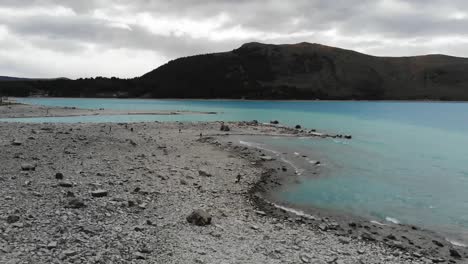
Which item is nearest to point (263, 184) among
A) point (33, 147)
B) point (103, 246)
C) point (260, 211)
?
point (260, 211)

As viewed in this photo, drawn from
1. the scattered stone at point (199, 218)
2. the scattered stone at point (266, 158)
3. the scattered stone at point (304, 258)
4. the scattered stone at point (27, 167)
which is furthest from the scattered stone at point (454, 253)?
the scattered stone at point (27, 167)

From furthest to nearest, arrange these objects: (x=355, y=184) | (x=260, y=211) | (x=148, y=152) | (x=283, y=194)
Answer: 1. (x=148, y=152)
2. (x=355, y=184)
3. (x=283, y=194)
4. (x=260, y=211)

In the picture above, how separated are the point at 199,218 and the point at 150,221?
1.61m

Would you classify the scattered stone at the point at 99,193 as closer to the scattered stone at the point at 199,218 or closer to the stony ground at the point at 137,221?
the stony ground at the point at 137,221

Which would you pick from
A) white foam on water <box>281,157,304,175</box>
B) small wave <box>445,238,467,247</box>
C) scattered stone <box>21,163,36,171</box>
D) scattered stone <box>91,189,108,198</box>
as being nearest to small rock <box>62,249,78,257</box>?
scattered stone <box>91,189,108,198</box>

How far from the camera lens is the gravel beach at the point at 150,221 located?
400 inches

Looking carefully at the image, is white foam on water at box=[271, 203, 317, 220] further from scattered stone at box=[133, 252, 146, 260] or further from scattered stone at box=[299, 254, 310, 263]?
scattered stone at box=[133, 252, 146, 260]

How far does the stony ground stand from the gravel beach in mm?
28

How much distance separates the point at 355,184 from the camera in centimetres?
2208

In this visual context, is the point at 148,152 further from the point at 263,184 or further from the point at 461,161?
the point at 461,161

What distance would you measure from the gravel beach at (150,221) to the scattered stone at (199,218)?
34 millimetres

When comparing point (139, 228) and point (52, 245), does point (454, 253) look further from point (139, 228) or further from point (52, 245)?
point (52, 245)

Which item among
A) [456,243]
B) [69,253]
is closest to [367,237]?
[456,243]

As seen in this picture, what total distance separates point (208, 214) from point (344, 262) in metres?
4.85
